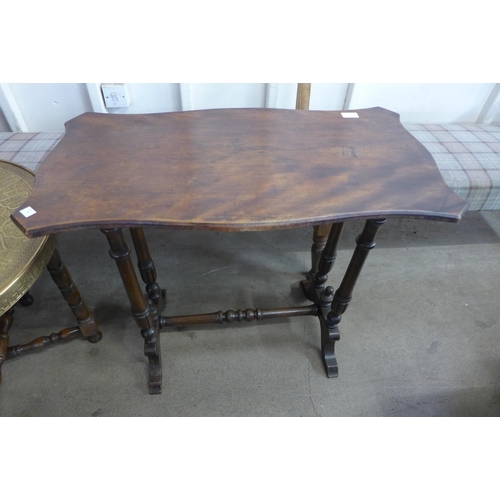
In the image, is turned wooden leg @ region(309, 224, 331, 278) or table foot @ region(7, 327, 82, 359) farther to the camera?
turned wooden leg @ region(309, 224, 331, 278)

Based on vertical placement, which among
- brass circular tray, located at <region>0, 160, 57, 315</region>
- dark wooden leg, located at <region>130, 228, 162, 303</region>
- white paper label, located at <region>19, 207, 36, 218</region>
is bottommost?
dark wooden leg, located at <region>130, 228, 162, 303</region>

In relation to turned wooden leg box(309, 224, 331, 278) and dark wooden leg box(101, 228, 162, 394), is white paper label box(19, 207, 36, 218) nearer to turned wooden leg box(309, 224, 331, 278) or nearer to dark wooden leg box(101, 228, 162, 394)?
dark wooden leg box(101, 228, 162, 394)

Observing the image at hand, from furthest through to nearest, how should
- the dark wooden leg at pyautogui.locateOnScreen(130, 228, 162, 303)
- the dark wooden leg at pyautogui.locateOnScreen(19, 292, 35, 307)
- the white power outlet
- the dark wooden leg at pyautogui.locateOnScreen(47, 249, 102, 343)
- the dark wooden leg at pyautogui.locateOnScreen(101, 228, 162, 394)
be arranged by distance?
the white power outlet < the dark wooden leg at pyautogui.locateOnScreen(19, 292, 35, 307) < the dark wooden leg at pyautogui.locateOnScreen(130, 228, 162, 303) < the dark wooden leg at pyautogui.locateOnScreen(47, 249, 102, 343) < the dark wooden leg at pyautogui.locateOnScreen(101, 228, 162, 394)

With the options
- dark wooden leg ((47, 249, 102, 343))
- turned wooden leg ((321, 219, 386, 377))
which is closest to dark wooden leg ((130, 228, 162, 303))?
dark wooden leg ((47, 249, 102, 343))

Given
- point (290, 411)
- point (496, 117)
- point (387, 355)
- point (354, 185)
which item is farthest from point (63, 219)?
point (496, 117)

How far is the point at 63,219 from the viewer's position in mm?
772

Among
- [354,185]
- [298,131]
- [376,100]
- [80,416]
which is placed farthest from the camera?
[376,100]

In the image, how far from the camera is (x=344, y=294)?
48.0 inches

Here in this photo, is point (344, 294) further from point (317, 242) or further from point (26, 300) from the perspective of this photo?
point (26, 300)

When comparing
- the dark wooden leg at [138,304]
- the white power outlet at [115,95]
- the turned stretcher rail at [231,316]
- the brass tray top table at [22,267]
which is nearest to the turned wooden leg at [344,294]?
the turned stretcher rail at [231,316]

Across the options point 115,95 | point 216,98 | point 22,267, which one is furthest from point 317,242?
point 115,95

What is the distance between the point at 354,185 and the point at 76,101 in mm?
1701

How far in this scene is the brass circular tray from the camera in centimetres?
95

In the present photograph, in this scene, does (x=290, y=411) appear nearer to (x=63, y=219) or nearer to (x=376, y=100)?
(x=63, y=219)
